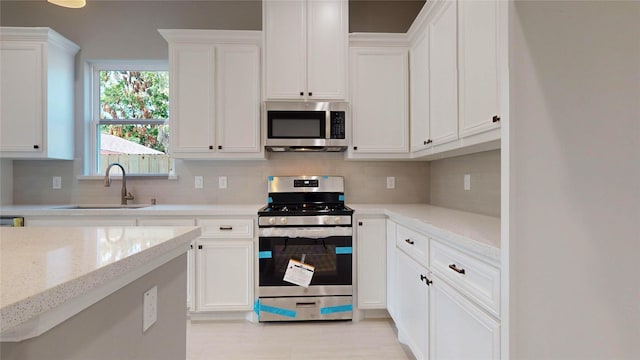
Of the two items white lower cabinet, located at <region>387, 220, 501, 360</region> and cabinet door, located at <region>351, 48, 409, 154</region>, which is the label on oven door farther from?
cabinet door, located at <region>351, 48, 409, 154</region>

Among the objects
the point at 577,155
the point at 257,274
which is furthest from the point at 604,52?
the point at 257,274

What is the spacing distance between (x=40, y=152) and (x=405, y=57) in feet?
10.8

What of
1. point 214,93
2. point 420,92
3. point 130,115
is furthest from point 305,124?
point 130,115

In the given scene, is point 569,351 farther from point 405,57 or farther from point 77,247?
point 405,57

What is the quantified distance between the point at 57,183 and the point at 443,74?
141 inches

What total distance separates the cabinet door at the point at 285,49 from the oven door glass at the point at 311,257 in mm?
1218

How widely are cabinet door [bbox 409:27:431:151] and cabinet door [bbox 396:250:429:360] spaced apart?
904mm

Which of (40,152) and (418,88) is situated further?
(40,152)

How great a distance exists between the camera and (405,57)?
2615mm

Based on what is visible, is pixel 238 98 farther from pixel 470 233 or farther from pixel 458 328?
pixel 458 328

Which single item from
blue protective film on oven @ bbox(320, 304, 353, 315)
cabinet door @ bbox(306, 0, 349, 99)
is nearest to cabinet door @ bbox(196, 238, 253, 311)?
blue protective film on oven @ bbox(320, 304, 353, 315)

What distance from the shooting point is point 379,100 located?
8.68ft

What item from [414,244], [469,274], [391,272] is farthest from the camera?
[391,272]

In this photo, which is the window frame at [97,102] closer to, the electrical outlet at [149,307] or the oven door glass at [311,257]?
the oven door glass at [311,257]
